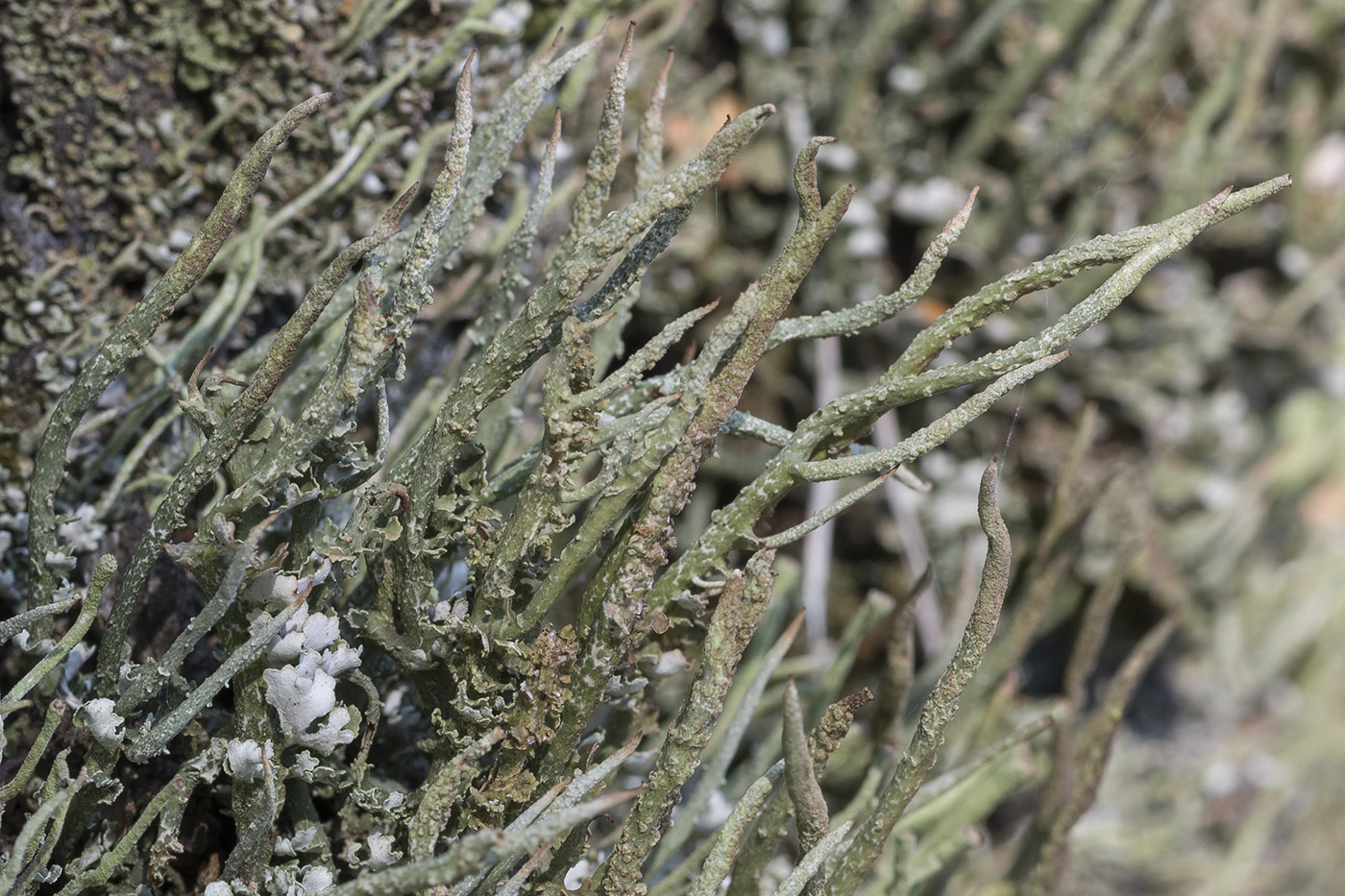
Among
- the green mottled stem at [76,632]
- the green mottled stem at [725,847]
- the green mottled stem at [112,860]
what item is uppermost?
the green mottled stem at [725,847]

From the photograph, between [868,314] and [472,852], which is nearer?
[472,852]

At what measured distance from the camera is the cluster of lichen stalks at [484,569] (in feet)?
1.25

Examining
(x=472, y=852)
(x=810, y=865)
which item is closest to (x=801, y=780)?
(x=810, y=865)

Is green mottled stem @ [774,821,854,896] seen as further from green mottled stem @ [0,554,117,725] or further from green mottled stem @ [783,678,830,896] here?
green mottled stem @ [0,554,117,725]

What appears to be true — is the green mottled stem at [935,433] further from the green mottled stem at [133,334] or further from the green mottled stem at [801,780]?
the green mottled stem at [133,334]

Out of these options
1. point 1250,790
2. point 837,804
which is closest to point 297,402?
point 837,804

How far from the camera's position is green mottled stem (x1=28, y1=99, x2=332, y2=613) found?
0.37 metres

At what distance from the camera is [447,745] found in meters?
0.42

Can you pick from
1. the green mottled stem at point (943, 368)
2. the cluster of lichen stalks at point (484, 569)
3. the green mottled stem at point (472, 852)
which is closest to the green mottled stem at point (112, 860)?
the cluster of lichen stalks at point (484, 569)

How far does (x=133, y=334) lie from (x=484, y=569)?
0.56 ft

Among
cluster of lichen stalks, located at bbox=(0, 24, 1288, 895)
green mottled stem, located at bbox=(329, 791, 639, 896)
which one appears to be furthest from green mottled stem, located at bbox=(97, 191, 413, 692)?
green mottled stem, located at bbox=(329, 791, 639, 896)

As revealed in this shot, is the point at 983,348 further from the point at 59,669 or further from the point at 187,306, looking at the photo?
the point at 59,669

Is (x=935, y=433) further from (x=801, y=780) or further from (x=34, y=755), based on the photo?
(x=34, y=755)

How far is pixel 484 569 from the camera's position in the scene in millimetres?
422
